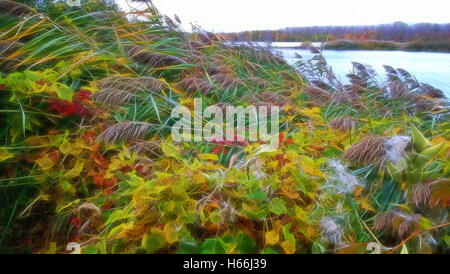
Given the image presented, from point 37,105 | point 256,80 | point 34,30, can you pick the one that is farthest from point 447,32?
point 34,30

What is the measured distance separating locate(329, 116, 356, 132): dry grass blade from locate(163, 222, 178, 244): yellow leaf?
1.11 metres

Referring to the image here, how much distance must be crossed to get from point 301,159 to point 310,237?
0.30m

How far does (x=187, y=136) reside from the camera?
1572 millimetres

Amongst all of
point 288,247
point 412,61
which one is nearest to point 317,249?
point 288,247

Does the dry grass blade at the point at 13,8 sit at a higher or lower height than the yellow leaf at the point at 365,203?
higher

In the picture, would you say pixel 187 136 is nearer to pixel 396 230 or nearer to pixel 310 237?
pixel 310 237

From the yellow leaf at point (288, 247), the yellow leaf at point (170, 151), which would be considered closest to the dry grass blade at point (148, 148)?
the yellow leaf at point (170, 151)

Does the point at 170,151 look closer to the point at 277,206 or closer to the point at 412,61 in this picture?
the point at 277,206

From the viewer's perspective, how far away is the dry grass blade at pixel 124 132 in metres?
1.48

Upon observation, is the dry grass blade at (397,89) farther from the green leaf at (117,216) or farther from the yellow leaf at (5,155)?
the yellow leaf at (5,155)

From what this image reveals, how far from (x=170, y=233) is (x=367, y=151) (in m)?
0.86

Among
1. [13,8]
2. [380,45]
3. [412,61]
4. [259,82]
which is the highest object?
[13,8]

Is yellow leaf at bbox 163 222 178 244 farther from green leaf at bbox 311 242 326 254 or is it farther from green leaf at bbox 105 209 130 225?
green leaf at bbox 311 242 326 254

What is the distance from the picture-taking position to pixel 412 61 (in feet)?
6.82
